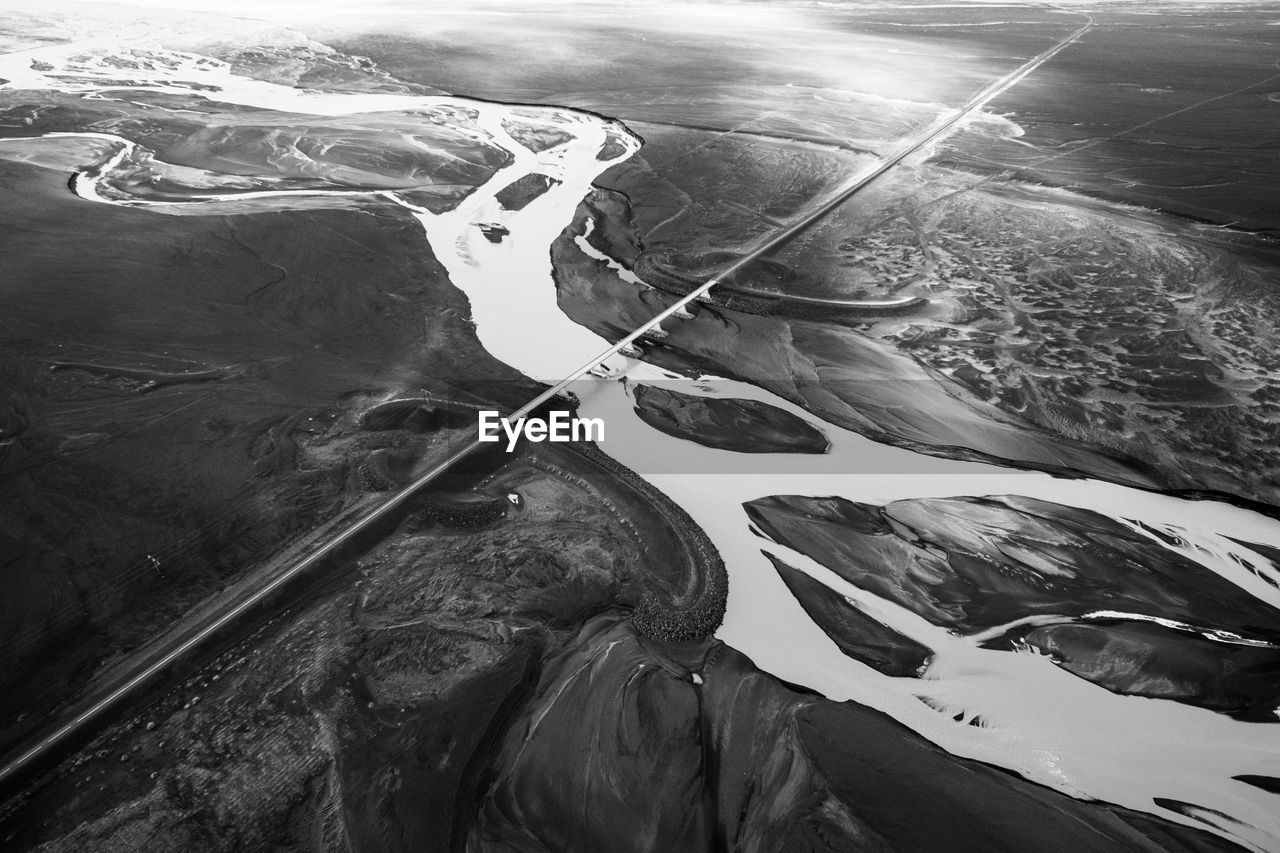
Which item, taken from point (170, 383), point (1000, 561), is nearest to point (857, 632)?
point (1000, 561)

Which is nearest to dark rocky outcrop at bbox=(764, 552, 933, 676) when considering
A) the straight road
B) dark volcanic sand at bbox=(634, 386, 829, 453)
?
dark volcanic sand at bbox=(634, 386, 829, 453)

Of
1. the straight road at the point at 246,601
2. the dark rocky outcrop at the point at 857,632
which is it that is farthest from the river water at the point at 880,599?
the straight road at the point at 246,601

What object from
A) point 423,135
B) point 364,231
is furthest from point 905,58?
point 364,231

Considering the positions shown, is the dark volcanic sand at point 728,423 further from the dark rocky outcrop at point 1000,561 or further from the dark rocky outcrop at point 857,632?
the dark rocky outcrop at point 857,632

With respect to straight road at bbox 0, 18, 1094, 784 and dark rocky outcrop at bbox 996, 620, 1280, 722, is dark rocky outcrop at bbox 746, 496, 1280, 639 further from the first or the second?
straight road at bbox 0, 18, 1094, 784

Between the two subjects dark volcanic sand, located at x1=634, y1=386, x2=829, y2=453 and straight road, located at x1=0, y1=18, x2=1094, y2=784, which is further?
dark volcanic sand, located at x1=634, y1=386, x2=829, y2=453

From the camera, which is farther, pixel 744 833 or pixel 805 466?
pixel 805 466

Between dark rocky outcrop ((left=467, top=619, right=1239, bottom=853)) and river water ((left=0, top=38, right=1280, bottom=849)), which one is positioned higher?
river water ((left=0, top=38, right=1280, bottom=849))

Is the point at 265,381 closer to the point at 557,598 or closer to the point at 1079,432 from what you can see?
the point at 557,598
